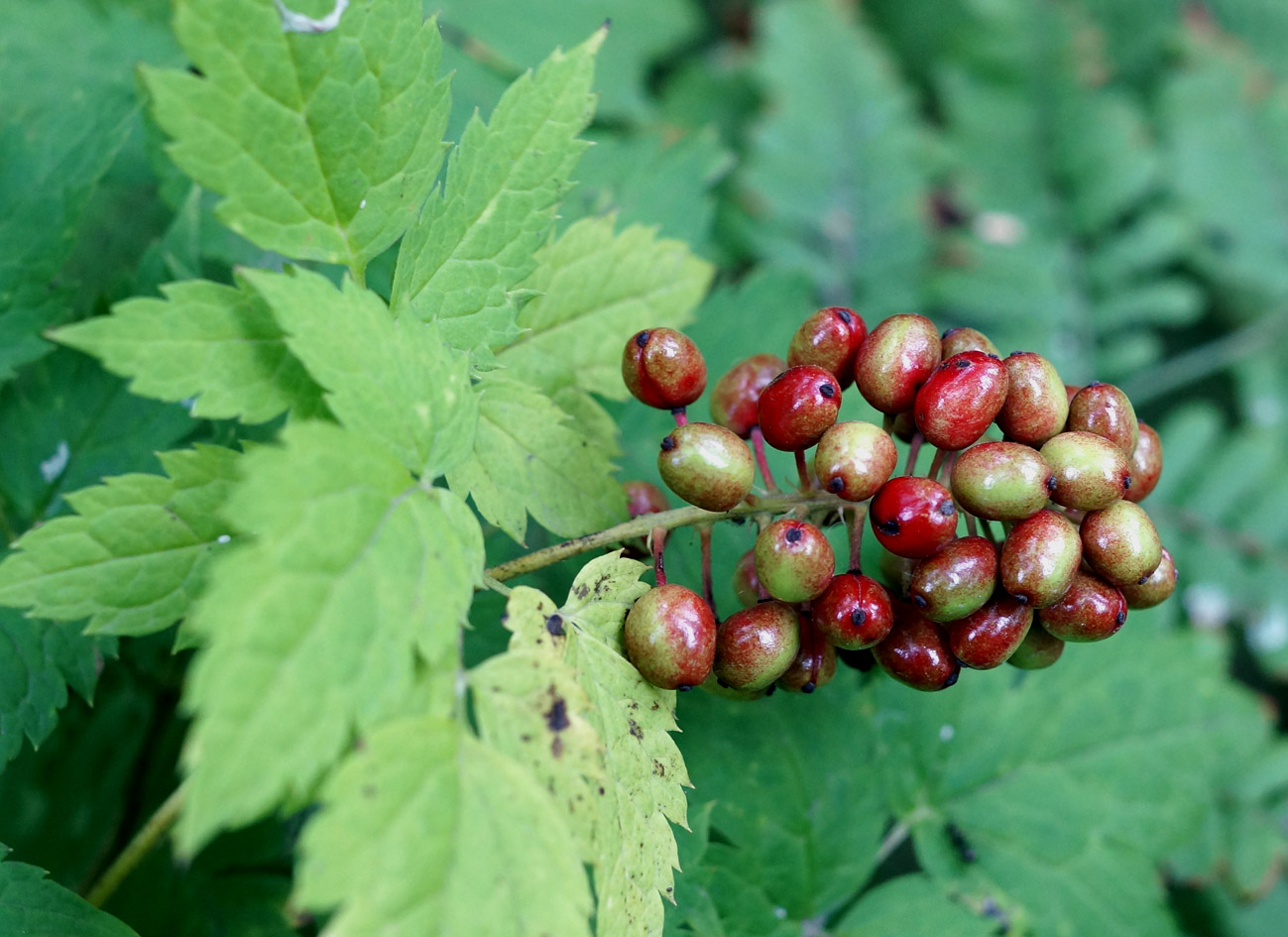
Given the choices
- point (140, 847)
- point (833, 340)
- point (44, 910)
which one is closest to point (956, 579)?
point (833, 340)

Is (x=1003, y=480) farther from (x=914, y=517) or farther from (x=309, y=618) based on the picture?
(x=309, y=618)

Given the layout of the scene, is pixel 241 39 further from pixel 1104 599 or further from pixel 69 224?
pixel 1104 599

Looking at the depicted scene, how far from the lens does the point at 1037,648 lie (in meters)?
1.48

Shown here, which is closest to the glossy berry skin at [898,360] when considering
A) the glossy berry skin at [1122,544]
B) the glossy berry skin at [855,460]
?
the glossy berry skin at [855,460]

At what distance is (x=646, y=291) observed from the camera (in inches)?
72.1

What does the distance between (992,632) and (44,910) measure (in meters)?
1.53

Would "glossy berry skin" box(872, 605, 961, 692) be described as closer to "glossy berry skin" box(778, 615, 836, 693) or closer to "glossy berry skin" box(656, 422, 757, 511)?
"glossy berry skin" box(778, 615, 836, 693)

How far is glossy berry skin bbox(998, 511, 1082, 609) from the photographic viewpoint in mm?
1278

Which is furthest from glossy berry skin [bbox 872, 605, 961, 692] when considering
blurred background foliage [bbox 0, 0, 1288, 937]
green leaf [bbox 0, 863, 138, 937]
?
green leaf [bbox 0, 863, 138, 937]

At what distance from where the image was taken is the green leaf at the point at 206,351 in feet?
4.05

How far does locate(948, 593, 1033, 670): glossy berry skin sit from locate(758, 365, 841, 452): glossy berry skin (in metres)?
0.36

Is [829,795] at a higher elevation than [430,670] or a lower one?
lower

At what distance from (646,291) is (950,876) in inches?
57.9

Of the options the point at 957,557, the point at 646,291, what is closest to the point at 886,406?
the point at 957,557
